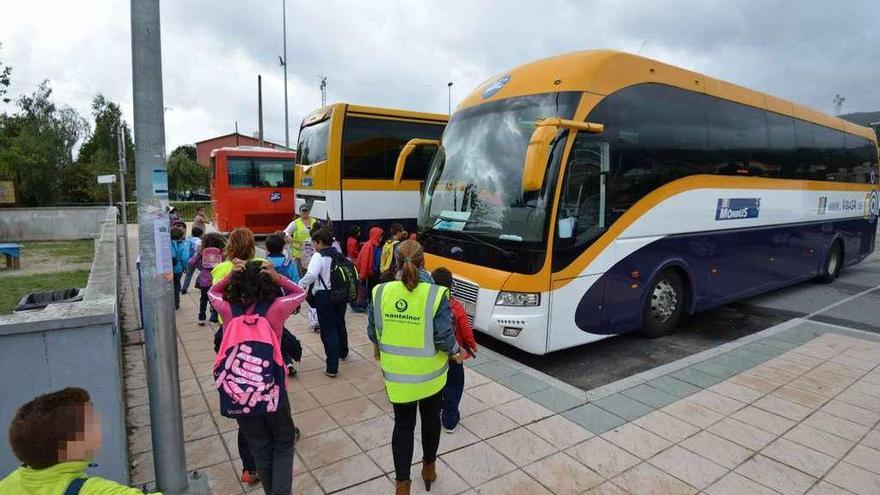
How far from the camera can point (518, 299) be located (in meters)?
5.56

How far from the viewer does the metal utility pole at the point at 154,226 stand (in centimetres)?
293

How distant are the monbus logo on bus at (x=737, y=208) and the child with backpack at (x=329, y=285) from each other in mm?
5617

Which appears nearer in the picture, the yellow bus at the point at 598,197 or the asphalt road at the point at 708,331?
the yellow bus at the point at 598,197

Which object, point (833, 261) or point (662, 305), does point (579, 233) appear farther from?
point (833, 261)

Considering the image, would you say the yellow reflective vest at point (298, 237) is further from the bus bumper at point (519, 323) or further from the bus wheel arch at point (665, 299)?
the bus wheel arch at point (665, 299)

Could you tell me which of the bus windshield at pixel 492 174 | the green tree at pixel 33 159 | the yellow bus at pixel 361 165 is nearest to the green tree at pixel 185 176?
the green tree at pixel 33 159

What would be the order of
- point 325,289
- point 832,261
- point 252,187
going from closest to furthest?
point 325,289 → point 832,261 → point 252,187

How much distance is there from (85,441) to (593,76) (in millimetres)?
5720

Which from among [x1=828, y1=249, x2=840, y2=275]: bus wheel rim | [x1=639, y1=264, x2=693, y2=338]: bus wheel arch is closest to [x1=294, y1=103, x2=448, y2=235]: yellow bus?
[x1=639, y1=264, x2=693, y2=338]: bus wheel arch

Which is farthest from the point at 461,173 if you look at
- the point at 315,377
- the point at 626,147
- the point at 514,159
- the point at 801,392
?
the point at 801,392

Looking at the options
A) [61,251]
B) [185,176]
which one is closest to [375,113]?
[61,251]

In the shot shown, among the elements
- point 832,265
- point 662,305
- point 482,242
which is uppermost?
point 482,242

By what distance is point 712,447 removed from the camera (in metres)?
4.17

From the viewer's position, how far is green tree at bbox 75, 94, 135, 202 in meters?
30.0
